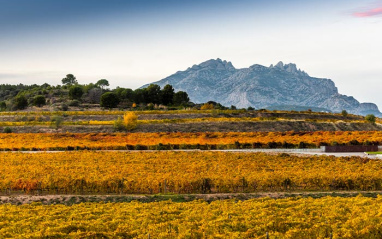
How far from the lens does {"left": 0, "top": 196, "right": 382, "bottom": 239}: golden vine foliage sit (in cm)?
2170

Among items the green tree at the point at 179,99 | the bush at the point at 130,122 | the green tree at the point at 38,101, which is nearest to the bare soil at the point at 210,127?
the bush at the point at 130,122

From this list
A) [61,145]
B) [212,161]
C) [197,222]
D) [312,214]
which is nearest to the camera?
[197,222]

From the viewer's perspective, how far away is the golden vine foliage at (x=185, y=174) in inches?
1495

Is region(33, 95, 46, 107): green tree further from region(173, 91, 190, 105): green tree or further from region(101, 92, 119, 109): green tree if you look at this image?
region(173, 91, 190, 105): green tree

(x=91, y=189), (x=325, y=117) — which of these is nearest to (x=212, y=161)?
(x=91, y=189)

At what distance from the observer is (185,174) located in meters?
40.3

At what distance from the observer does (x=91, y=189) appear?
126ft

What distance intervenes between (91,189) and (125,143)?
1358 inches

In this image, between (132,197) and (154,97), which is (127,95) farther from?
(132,197)

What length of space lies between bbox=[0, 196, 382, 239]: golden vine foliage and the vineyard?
4161cm

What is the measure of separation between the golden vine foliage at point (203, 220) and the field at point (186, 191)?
2.6 inches

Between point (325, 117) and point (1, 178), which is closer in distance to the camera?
point (1, 178)

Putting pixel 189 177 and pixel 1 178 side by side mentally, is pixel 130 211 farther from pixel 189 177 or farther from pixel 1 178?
pixel 1 178

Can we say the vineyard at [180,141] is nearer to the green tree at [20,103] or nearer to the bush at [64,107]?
the bush at [64,107]
